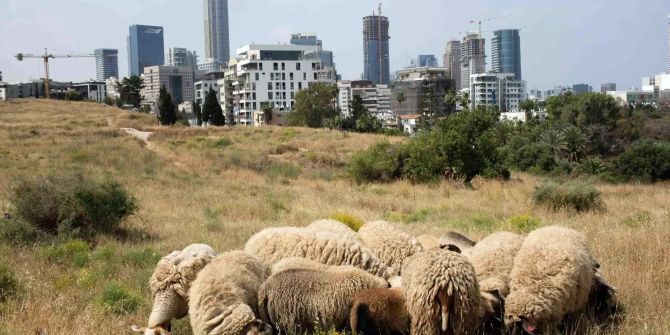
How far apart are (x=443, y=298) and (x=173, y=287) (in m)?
2.47

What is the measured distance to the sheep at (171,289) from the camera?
5.92 meters

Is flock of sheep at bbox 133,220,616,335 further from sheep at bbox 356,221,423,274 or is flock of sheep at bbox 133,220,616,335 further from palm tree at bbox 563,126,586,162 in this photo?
palm tree at bbox 563,126,586,162

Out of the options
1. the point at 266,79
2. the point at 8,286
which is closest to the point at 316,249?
the point at 8,286

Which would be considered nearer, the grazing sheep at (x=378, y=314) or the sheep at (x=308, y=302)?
the grazing sheep at (x=378, y=314)

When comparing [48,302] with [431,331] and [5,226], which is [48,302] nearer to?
[431,331]

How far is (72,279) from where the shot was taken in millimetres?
9836

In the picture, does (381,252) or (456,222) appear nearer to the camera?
(381,252)

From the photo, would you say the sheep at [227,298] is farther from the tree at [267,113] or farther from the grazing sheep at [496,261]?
the tree at [267,113]

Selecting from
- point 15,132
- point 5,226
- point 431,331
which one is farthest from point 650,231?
point 15,132

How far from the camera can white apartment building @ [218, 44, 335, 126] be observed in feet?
518

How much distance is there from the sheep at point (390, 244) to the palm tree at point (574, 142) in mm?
73595

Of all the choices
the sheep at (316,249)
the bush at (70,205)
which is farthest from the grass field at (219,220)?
the sheep at (316,249)

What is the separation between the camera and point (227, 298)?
17.7 feet

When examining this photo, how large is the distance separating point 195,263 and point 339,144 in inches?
2193
